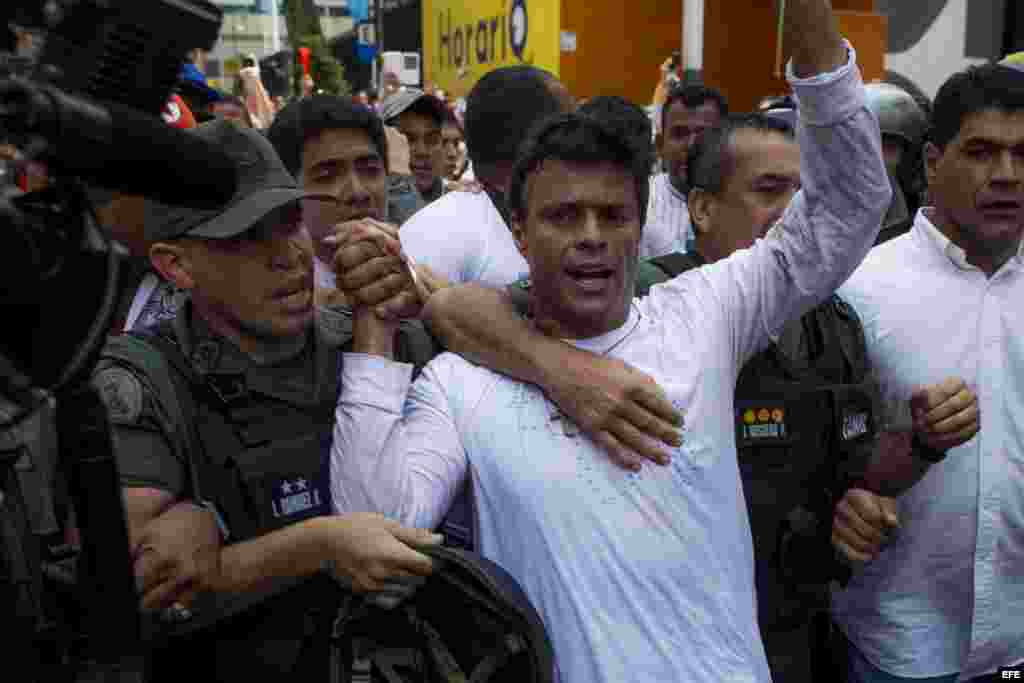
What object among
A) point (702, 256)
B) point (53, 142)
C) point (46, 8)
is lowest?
point (702, 256)

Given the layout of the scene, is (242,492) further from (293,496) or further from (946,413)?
(946,413)

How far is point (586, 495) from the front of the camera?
75.7 inches

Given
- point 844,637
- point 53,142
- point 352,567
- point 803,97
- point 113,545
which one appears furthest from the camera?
point 844,637

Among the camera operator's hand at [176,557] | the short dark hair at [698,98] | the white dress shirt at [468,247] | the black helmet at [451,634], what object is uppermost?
the short dark hair at [698,98]

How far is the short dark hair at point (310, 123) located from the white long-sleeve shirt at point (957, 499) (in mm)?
1465

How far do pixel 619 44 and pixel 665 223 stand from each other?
866cm

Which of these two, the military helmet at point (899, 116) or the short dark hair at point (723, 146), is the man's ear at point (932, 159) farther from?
the military helmet at point (899, 116)

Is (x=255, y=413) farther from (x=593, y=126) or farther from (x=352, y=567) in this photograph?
(x=593, y=126)

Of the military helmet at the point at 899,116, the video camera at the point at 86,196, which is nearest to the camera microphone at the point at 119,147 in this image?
the video camera at the point at 86,196

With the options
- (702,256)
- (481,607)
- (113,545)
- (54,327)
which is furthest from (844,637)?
(54,327)

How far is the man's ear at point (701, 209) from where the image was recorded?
9.23 ft

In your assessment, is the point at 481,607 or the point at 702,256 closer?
the point at 481,607

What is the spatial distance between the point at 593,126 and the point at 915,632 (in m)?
1.46

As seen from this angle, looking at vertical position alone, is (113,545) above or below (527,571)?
above
